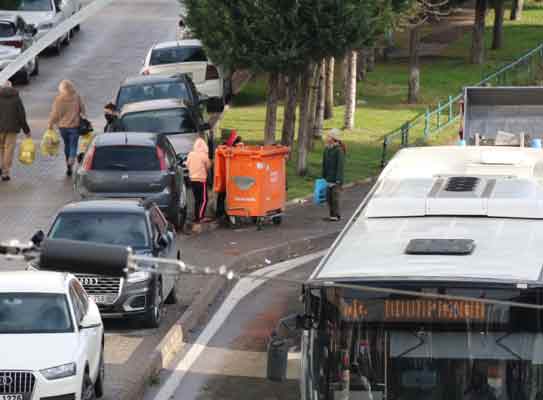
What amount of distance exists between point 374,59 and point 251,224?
2928 cm

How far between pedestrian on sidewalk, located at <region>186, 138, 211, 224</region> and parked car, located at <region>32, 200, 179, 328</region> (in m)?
5.74

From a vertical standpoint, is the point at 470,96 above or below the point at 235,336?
above

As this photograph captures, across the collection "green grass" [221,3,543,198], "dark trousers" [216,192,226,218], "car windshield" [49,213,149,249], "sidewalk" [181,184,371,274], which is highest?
"car windshield" [49,213,149,249]

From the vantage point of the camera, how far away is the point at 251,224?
27.3m

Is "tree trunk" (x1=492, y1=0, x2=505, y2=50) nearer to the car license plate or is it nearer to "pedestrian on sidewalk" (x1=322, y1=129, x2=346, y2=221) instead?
"pedestrian on sidewalk" (x1=322, y1=129, x2=346, y2=221)

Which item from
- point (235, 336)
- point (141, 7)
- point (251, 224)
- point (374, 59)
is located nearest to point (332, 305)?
point (235, 336)

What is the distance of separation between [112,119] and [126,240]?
12.2 metres

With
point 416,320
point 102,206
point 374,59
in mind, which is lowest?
point 374,59

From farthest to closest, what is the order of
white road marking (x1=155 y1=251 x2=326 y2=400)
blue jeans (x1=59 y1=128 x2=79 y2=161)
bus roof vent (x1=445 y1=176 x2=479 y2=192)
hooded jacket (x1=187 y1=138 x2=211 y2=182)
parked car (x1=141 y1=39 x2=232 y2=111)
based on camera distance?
parked car (x1=141 y1=39 x2=232 y2=111), blue jeans (x1=59 y1=128 x2=79 y2=161), hooded jacket (x1=187 y1=138 x2=211 y2=182), white road marking (x1=155 y1=251 x2=326 y2=400), bus roof vent (x1=445 y1=176 x2=479 y2=192)

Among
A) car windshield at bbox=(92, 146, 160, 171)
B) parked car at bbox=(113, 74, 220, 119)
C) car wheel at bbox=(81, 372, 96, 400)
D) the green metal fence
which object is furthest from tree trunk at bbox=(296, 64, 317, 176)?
car wheel at bbox=(81, 372, 96, 400)

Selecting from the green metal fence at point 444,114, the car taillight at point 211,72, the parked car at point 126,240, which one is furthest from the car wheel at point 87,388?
the car taillight at point 211,72

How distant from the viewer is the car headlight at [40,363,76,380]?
13922mm

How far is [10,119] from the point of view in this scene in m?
29.7

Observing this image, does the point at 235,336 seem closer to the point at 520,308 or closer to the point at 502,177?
the point at 502,177
